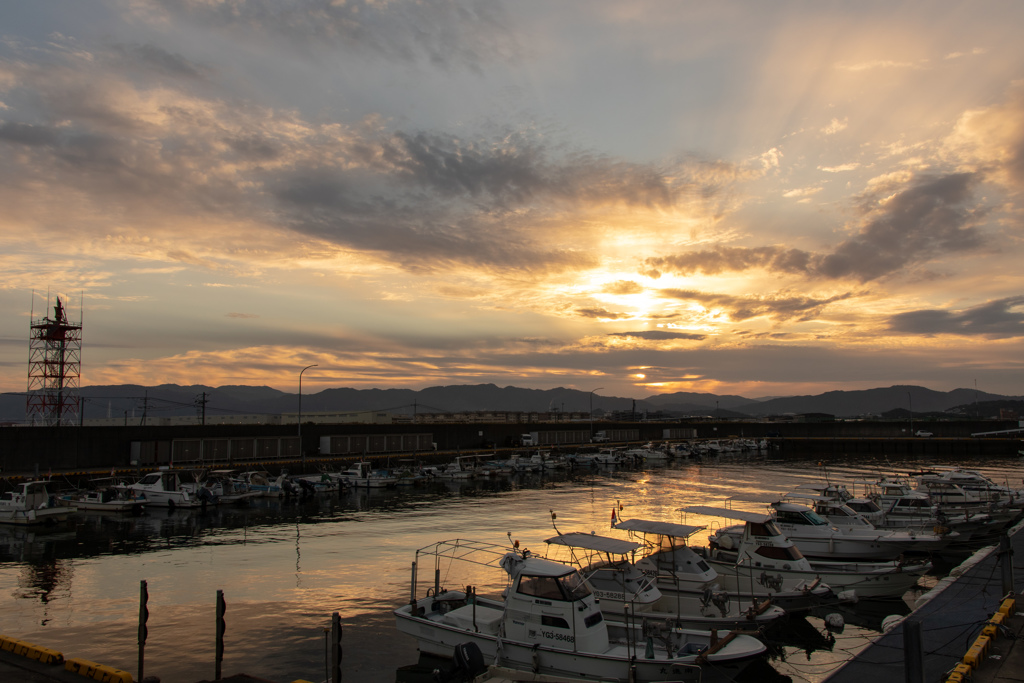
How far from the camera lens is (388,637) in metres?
21.8

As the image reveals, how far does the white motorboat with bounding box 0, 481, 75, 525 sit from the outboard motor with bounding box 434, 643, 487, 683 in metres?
A: 42.1

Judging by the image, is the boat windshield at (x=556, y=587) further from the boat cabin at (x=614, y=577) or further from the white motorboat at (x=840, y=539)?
the white motorboat at (x=840, y=539)

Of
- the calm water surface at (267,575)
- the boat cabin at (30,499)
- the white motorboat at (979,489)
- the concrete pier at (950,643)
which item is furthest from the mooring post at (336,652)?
the white motorboat at (979,489)

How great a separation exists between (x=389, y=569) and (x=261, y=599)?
22.4ft

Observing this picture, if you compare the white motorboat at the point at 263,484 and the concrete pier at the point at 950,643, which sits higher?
the concrete pier at the point at 950,643

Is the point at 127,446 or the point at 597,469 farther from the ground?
the point at 127,446

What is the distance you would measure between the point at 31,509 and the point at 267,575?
2537 centimetres

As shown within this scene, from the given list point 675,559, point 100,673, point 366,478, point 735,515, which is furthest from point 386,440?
point 100,673

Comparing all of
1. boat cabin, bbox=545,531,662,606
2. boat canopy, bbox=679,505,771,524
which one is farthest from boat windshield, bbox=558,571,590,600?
boat canopy, bbox=679,505,771,524

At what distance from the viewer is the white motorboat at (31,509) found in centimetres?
4297

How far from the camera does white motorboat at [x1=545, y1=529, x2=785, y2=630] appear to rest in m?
20.4

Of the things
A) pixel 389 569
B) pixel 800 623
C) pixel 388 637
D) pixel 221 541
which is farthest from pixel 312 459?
pixel 800 623

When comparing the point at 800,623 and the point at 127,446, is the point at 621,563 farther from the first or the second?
the point at 127,446

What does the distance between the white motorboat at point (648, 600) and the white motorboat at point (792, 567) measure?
161 inches
